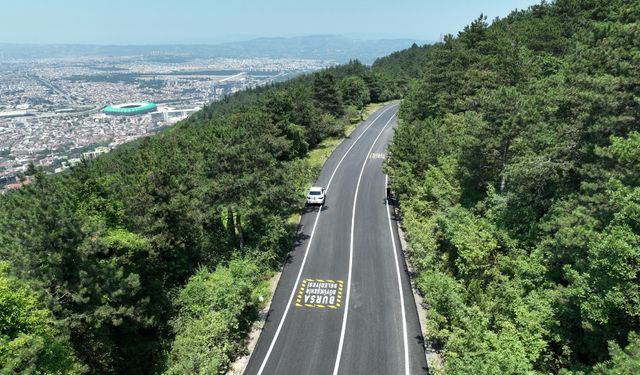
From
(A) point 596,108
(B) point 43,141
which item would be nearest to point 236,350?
(A) point 596,108

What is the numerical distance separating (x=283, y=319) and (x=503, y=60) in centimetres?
2748

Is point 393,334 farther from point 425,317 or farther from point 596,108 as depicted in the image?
point 596,108

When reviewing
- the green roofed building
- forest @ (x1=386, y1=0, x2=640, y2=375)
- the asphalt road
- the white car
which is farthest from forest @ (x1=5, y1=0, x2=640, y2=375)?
the green roofed building

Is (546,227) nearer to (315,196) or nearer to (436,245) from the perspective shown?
(436,245)

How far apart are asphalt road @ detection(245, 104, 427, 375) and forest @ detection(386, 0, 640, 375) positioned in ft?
5.82

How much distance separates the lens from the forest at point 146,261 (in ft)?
44.8

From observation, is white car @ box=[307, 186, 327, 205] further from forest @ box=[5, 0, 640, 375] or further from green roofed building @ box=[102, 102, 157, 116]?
green roofed building @ box=[102, 102, 157, 116]

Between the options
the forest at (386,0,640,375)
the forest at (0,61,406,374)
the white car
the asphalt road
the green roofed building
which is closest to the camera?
the forest at (386,0,640,375)

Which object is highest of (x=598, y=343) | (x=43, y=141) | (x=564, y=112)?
(x=564, y=112)

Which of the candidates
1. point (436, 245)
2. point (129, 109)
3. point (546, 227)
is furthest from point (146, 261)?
point (129, 109)

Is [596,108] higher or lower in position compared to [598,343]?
higher

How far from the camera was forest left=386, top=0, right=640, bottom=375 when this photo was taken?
36.0ft

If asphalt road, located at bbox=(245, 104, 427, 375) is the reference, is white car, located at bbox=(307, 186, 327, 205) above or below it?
above

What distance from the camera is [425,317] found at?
1939cm
